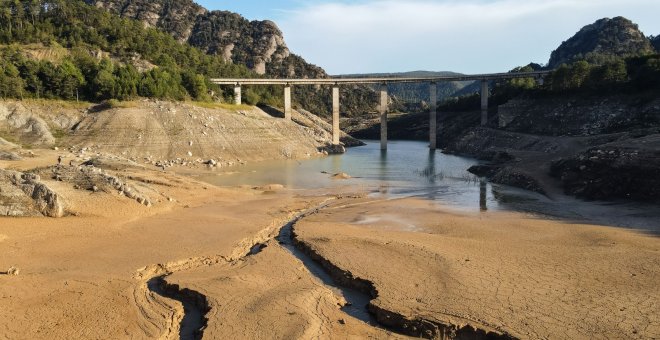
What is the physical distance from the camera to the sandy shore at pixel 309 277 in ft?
40.8

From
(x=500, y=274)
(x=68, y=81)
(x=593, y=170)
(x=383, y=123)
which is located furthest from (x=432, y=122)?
(x=500, y=274)

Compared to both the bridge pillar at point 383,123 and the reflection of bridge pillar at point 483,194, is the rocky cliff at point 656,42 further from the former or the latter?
the reflection of bridge pillar at point 483,194

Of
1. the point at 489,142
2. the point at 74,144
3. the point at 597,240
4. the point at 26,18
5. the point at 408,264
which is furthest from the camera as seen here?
the point at 26,18

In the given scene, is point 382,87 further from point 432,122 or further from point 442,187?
point 442,187

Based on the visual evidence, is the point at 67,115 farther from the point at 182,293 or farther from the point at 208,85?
the point at 182,293

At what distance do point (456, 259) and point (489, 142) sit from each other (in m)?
71.0

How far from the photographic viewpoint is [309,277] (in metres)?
16.6

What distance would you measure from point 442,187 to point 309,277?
29903 millimetres

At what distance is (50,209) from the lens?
→ 73.6 feet

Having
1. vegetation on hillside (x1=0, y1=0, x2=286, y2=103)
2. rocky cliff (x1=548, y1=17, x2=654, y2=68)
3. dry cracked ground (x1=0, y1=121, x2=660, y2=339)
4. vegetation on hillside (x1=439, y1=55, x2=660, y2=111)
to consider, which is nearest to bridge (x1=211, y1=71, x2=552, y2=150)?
vegetation on hillside (x1=0, y1=0, x2=286, y2=103)

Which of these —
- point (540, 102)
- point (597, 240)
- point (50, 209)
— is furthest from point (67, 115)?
point (540, 102)

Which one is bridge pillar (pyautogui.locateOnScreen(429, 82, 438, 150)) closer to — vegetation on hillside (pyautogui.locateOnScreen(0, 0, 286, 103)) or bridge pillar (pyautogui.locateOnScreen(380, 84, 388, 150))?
bridge pillar (pyautogui.locateOnScreen(380, 84, 388, 150))

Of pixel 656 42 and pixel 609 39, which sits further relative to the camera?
pixel 609 39

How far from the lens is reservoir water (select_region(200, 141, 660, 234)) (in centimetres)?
2895
